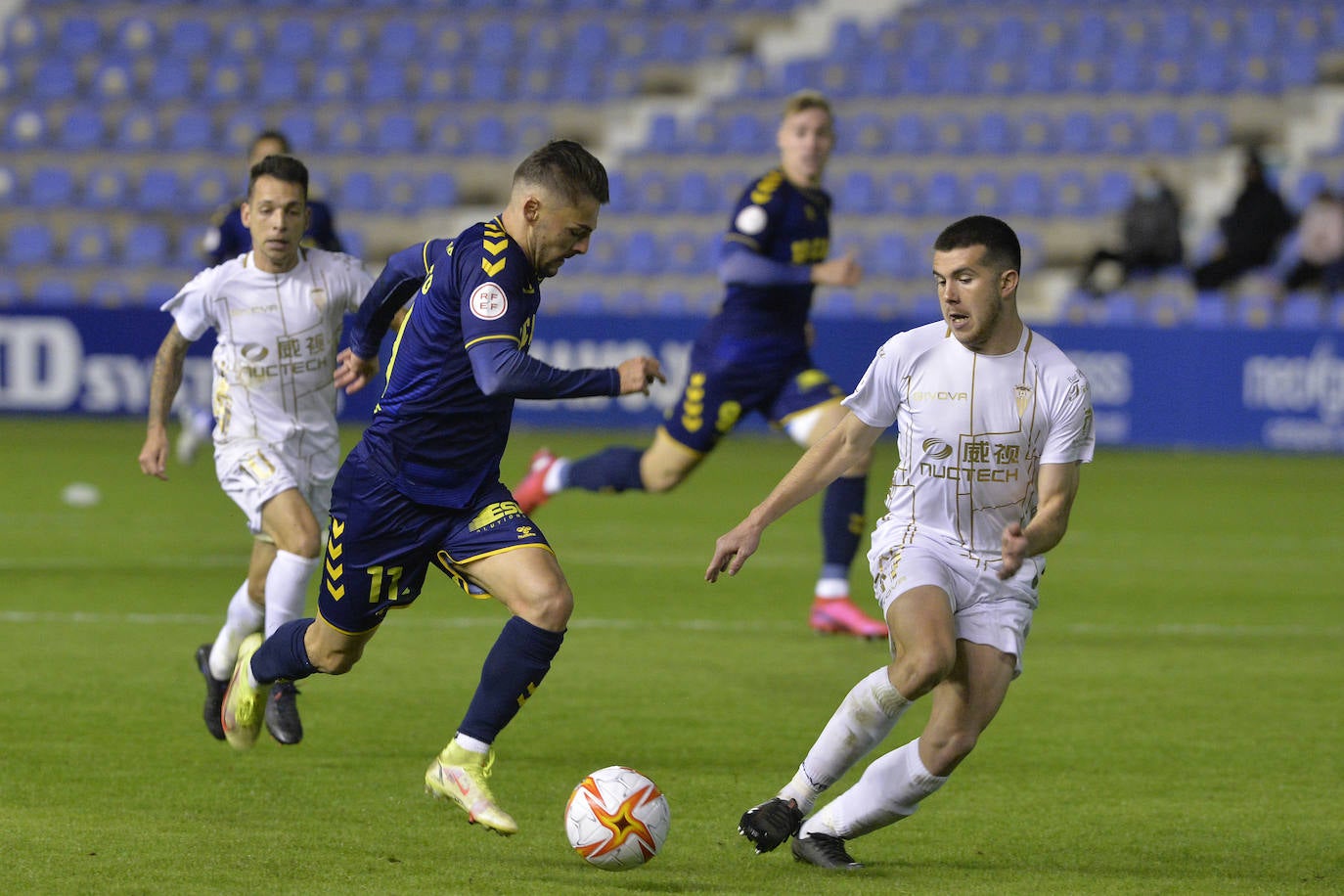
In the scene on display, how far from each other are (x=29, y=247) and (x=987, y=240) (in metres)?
20.7

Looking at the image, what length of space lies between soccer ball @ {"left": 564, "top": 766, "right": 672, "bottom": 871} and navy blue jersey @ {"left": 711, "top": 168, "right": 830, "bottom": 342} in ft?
14.7

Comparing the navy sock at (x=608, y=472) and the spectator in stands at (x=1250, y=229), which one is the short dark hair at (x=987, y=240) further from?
the spectator in stands at (x=1250, y=229)

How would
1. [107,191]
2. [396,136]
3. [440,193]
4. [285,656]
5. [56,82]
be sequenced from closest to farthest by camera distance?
[285,656], [440,193], [107,191], [396,136], [56,82]

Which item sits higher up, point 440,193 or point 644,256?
point 440,193

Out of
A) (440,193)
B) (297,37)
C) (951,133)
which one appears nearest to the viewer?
(951,133)

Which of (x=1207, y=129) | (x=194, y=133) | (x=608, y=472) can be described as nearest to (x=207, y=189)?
(x=194, y=133)

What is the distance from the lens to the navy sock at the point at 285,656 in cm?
578

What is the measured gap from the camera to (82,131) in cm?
2488

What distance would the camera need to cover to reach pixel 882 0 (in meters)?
25.4

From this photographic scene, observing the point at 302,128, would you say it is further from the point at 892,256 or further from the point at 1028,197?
the point at 1028,197

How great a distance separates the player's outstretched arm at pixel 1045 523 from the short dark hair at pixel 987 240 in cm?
54

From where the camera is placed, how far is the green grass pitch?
5020 mm

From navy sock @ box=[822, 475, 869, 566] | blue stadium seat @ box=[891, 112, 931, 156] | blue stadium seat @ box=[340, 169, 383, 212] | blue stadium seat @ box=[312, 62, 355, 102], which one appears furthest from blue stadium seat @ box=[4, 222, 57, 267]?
navy sock @ box=[822, 475, 869, 566]

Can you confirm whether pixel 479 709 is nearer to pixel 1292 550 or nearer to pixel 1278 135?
pixel 1292 550
